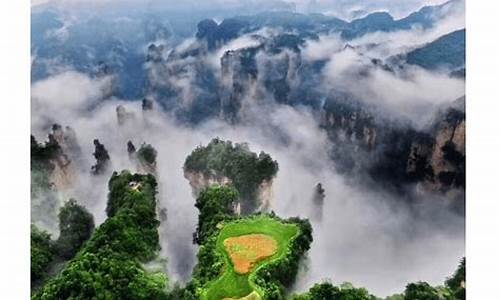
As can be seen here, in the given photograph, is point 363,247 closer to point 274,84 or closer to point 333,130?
point 333,130

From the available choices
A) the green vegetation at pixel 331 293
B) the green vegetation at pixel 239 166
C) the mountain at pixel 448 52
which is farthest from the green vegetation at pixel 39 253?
the mountain at pixel 448 52

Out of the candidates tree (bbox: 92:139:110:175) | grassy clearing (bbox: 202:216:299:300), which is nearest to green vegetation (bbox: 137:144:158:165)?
tree (bbox: 92:139:110:175)

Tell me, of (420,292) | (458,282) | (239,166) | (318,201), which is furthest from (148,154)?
(458,282)

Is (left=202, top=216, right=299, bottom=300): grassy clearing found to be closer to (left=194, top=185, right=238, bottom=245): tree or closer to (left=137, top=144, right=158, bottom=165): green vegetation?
(left=194, top=185, right=238, bottom=245): tree

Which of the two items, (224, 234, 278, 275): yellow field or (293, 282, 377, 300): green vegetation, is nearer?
(293, 282, 377, 300): green vegetation

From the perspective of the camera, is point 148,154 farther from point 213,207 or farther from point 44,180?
point 44,180

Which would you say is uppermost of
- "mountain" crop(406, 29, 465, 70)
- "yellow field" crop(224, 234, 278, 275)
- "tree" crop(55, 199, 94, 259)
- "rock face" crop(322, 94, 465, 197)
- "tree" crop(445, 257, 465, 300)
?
"mountain" crop(406, 29, 465, 70)

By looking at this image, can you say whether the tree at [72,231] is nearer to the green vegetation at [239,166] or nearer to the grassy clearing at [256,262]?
the green vegetation at [239,166]
